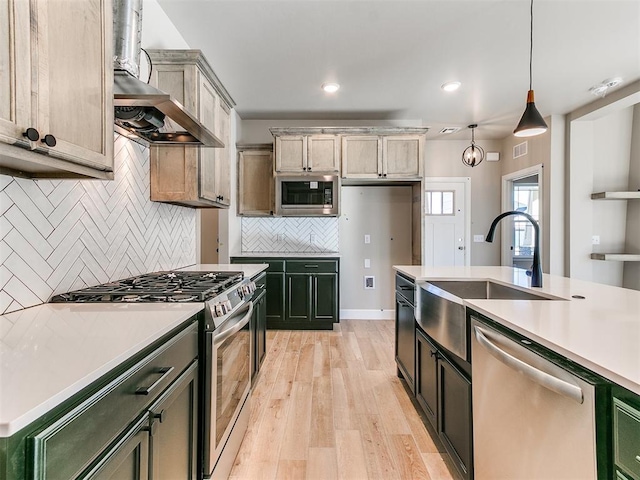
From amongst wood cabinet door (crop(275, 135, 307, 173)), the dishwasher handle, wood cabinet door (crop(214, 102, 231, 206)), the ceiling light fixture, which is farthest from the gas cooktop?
the ceiling light fixture

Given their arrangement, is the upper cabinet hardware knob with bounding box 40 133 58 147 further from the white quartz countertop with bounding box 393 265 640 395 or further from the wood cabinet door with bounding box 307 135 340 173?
the wood cabinet door with bounding box 307 135 340 173

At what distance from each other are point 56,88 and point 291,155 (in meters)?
3.04

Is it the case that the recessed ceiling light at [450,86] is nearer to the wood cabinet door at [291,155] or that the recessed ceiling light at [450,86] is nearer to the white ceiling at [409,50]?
the white ceiling at [409,50]

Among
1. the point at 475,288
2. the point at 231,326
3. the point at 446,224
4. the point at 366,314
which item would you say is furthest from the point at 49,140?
the point at 446,224

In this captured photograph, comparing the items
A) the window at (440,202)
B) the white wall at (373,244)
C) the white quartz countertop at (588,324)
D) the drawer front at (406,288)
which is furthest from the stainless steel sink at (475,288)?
the window at (440,202)

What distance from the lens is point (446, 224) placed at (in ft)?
16.9

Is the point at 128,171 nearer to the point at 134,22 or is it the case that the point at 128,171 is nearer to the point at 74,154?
the point at 134,22

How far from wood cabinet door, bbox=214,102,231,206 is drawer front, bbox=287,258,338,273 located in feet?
4.54

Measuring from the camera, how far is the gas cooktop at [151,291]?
51.6 inches

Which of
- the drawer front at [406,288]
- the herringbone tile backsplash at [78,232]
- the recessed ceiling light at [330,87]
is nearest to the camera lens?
the herringbone tile backsplash at [78,232]

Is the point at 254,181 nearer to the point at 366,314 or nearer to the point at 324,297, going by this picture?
the point at 324,297

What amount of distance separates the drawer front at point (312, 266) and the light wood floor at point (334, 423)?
976mm

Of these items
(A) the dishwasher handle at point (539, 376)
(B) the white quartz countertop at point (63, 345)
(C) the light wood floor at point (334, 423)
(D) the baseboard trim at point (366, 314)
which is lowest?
(C) the light wood floor at point (334, 423)

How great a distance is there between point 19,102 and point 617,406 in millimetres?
1619
